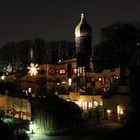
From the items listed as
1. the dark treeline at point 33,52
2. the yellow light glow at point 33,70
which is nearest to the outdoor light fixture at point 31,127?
the yellow light glow at point 33,70

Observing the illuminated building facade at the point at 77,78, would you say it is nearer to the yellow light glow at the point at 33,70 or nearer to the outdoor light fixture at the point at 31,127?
the yellow light glow at the point at 33,70

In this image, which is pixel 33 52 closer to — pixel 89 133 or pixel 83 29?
pixel 83 29

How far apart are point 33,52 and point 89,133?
4466 centimetres

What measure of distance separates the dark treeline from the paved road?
125 ft

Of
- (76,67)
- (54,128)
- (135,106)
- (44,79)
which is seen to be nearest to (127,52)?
(76,67)

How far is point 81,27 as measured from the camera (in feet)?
226

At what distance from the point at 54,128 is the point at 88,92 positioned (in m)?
15.8

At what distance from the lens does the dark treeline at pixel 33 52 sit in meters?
82.4

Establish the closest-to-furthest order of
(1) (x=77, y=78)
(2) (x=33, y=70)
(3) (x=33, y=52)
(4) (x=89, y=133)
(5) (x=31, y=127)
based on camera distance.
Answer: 1. (4) (x=89, y=133)
2. (5) (x=31, y=127)
3. (1) (x=77, y=78)
4. (2) (x=33, y=70)
5. (3) (x=33, y=52)

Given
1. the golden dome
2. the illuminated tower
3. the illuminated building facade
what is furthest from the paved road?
the golden dome

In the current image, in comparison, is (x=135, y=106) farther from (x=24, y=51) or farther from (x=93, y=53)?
(x=24, y=51)

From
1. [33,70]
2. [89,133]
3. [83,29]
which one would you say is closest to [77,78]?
[33,70]

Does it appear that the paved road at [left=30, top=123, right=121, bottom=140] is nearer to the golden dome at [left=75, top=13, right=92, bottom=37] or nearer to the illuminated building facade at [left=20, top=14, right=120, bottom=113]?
the illuminated building facade at [left=20, top=14, right=120, bottom=113]

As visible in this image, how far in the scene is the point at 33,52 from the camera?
8438 cm
